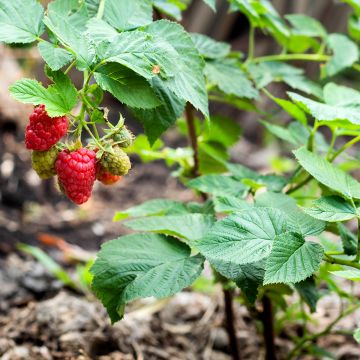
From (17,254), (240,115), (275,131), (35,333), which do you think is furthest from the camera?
(240,115)

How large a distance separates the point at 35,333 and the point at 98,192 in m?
1.68

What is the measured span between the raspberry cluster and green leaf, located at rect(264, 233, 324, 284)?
0.97 feet

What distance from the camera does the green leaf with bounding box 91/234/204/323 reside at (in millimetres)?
1052

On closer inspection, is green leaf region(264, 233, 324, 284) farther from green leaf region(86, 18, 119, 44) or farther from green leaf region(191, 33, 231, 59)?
green leaf region(191, 33, 231, 59)

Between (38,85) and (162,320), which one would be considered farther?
(162,320)

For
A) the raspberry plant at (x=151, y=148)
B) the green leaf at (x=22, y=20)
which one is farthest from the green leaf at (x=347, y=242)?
the green leaf at (x=22, y=20)

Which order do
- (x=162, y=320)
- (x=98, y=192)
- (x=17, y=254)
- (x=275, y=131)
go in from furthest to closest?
(x=98, y=192), (x=17, y=254), (x=162, y=320), (x=275, y=131)

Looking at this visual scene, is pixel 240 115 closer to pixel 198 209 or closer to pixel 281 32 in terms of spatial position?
pixel 281 32

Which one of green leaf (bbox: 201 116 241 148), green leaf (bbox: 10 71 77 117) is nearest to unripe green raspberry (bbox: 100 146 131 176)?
green leaf (bbox: 10 71 77 117)

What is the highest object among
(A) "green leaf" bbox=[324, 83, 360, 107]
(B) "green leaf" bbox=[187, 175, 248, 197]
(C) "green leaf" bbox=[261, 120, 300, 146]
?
(A) "green leaf" bbox=[324, 83, 360, 107]

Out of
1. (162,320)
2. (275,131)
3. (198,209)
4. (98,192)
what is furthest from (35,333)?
(98,192)

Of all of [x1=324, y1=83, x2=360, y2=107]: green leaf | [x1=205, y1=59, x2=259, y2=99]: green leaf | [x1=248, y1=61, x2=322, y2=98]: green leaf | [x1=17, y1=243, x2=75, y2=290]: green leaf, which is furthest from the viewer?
[x1=17, y1=243, x2=75, y2=290]: green leaf

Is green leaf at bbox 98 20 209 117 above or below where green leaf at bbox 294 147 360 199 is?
above

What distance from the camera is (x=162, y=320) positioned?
2.02m
